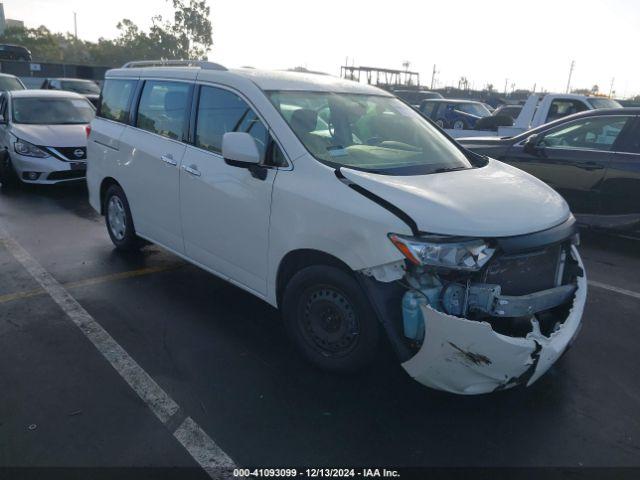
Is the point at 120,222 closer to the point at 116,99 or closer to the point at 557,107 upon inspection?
the point at 116,99

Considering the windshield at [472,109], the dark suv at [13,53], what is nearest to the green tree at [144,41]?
the dark suv at [13,53]

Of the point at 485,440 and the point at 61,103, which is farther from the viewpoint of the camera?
the point at 61,103

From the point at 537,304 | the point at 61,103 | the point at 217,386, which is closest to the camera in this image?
the point at 537,304

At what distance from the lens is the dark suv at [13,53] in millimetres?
29828

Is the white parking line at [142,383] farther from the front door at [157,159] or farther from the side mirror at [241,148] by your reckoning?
the side mirror at [241,148]

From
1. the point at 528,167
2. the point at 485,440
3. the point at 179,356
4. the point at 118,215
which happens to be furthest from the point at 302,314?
the point at 528,167

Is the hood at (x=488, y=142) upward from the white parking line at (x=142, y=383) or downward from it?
upward

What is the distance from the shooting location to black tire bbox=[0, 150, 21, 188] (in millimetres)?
8823

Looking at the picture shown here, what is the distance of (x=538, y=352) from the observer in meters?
2.68

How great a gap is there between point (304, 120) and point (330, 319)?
1.42 metres

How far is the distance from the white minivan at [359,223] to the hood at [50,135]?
4397mm

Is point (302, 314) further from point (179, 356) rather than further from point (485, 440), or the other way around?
point (485, 440)

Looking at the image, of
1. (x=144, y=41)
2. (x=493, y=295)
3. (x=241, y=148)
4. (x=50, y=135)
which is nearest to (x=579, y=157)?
(x=493, y=295)

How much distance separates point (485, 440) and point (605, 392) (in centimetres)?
102
